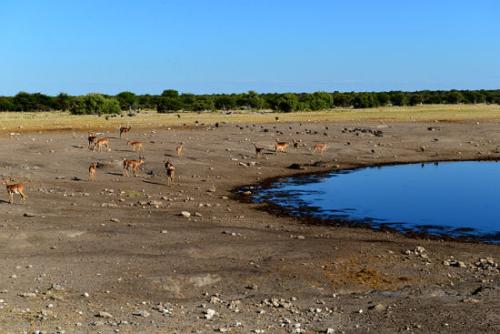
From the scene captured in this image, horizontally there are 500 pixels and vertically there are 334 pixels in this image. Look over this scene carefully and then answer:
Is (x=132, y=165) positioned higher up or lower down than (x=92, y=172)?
higher up

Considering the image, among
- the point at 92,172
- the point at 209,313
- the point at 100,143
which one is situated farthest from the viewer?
the point at 100,143

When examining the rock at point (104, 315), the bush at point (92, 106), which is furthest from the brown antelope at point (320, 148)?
the bush at point (92, 106)

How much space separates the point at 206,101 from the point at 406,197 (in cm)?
8843

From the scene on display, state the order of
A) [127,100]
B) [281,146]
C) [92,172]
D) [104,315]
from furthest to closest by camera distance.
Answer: [127,100]
[281,146]
[92,172]
[104,315]

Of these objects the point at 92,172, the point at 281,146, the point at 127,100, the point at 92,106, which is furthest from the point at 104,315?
the point at 127,100

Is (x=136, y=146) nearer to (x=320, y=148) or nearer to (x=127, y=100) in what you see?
(x=320, y=148)

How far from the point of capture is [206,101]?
11869cm

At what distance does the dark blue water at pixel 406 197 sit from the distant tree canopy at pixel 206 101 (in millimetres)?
61149

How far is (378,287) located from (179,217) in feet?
33.4

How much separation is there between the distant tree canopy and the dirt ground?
218 ft

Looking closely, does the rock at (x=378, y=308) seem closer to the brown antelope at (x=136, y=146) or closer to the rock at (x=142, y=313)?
the rock at (x=142, y=313)

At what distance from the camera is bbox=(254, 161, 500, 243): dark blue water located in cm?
2531

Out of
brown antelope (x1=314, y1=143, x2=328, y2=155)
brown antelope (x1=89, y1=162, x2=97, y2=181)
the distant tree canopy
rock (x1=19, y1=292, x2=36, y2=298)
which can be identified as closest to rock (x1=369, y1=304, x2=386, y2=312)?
rock (x1=19, y1=292, x2=36, y2=298)

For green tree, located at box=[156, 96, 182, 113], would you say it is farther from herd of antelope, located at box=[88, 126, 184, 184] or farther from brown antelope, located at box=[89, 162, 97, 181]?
brown antelope, located at box=[89, 162, 97, 181]
